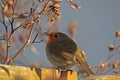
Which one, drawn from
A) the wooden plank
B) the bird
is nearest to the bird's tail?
the bird

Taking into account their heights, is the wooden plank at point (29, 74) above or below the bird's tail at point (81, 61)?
below

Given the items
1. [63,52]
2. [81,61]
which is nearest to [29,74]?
[81,61]

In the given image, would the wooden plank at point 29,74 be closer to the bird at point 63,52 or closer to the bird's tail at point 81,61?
the bird's tail at point 81,61

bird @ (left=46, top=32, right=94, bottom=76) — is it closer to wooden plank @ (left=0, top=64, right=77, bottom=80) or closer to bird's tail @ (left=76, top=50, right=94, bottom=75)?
bird's tail @ (left=76, top=50, right=94, bottom=75)

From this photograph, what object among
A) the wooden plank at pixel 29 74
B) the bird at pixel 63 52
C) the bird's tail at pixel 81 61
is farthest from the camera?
the bird at pixel 63 52

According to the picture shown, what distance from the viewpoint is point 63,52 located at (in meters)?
2.72

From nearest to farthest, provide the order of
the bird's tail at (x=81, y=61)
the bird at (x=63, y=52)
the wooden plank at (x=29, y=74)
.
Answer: the wooden plank at (x=29, y=74)
the bird's tail at (x=81, y=61)
the bird at (x=63, y=52)

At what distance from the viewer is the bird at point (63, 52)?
2.62 metres

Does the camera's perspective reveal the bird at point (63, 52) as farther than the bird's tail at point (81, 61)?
Yes

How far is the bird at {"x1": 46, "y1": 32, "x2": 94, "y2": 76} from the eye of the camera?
2619 millimetres

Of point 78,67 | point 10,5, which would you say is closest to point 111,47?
point 78,67

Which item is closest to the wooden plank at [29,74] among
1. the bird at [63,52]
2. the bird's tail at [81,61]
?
the bird's tail at [81,61]

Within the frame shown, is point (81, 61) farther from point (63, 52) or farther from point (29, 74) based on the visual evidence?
point (29, 74)

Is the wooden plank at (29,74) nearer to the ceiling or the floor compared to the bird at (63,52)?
nearer to the floor
